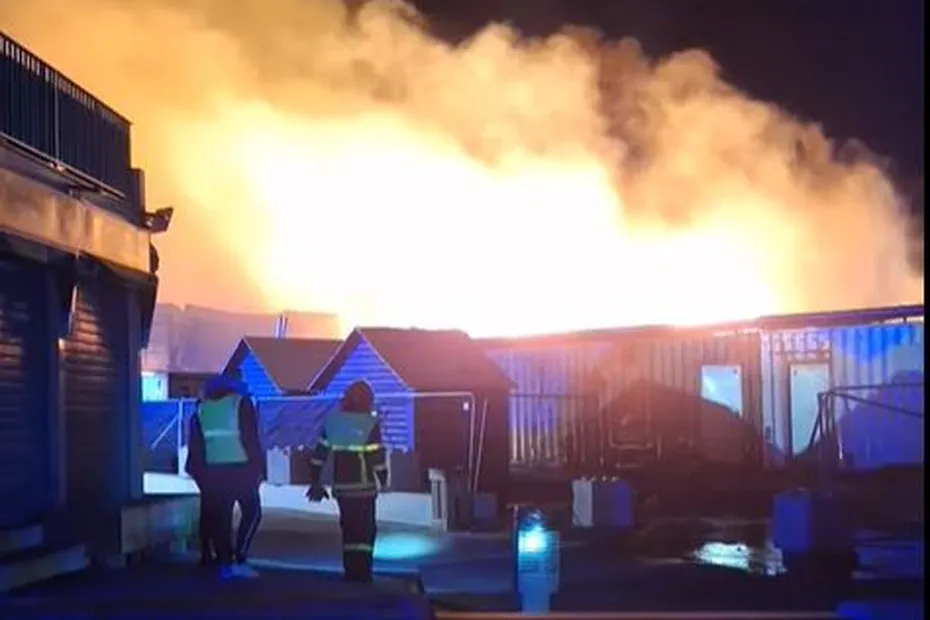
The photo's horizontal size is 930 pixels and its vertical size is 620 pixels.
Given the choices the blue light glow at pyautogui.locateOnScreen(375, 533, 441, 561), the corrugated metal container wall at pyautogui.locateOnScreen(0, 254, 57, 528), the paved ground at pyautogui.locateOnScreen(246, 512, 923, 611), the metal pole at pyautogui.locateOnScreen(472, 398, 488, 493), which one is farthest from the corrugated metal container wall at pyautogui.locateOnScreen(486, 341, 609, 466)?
the corrugated metal container wall at pyautogui.locateOnScreen(0, 254, 57, 528)

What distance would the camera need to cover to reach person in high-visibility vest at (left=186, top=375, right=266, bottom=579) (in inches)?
392

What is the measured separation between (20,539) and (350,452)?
269 centimetres

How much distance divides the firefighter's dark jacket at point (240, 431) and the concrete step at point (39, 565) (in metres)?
1.22

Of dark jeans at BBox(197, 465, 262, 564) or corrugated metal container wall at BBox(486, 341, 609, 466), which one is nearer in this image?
dark jeans at BBox(197, 465, 262, 564)

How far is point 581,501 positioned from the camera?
16.8 metres

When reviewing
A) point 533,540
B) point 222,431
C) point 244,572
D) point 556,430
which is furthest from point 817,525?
point 556,430

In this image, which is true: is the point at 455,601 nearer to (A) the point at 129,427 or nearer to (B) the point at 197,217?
(A) the point at 129,427

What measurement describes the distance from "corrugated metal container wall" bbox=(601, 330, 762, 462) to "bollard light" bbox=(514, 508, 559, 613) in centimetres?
1557

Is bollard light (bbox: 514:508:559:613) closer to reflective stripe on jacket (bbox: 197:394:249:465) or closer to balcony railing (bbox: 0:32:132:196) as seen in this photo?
reflective stripe on jacket (bbox: 197:394:249:465)

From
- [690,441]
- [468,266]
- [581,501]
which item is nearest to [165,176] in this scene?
[468,266]

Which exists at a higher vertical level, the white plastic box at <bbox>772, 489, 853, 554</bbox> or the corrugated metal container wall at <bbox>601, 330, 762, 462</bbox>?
the corrugated metal container wall at <bbox>601, 330, 762, 462</bbox>

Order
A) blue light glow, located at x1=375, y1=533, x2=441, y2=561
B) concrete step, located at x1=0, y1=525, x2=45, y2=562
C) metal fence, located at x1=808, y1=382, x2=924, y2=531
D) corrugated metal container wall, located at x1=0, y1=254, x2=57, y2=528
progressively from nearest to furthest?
concrete step, located at x1=0, y1=525, x2=45, y2=562 → corrugated metal container wall, located at x1=0, y1=254, x2=57, y2=528 → blue light glow, located at x1=375, y1=533, x2=441, y2=561 → metal fence, located at x1=808, y1=382, x2=924, y2=531

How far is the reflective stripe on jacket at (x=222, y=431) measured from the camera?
391 inches

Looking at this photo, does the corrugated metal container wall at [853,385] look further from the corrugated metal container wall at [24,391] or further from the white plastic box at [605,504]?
the corrugated metal container wall at [24,391]
